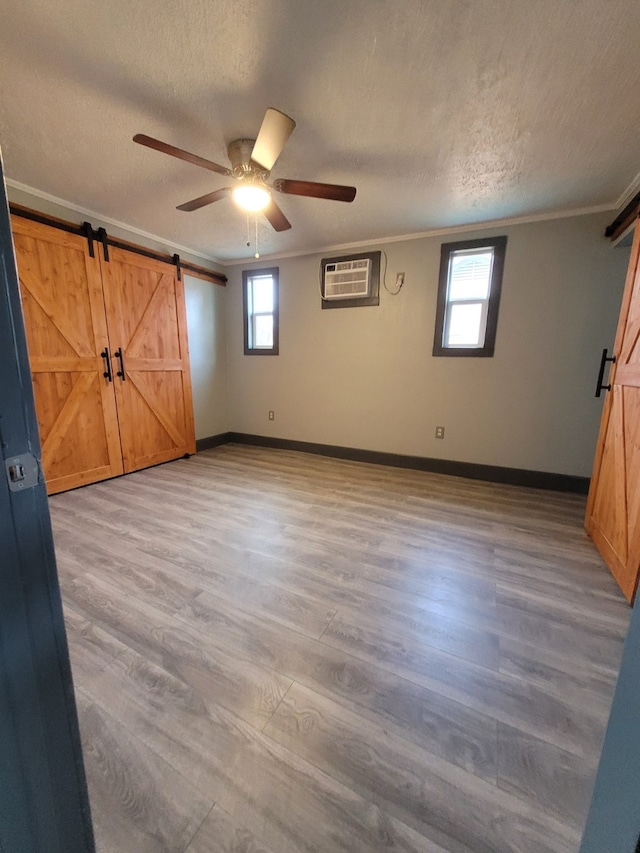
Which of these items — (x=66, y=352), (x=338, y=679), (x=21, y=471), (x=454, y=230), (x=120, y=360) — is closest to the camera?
(x=21, y=471)

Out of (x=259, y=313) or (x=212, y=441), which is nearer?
(x=259, y=313)

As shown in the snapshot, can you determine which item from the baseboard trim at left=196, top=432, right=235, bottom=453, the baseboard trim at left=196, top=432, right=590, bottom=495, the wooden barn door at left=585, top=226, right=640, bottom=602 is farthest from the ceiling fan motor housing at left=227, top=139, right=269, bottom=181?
the baseboard trim at left=196, top=432, right=235, bottom=453

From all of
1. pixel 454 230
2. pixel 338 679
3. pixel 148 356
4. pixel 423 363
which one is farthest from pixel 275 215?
pixel 338 679

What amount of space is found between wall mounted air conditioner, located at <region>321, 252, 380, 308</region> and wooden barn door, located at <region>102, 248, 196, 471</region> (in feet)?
6.11

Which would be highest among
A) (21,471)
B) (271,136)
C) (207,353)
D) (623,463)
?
(271,136)

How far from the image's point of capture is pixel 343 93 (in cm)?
168

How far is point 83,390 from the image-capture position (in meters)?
3.21

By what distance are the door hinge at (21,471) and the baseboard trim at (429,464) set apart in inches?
146

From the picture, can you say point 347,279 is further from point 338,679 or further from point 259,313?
point 338,679

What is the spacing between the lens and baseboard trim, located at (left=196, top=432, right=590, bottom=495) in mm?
3250

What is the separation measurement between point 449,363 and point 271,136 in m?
2.64

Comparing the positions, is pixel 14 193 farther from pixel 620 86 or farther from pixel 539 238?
pixel 539 238

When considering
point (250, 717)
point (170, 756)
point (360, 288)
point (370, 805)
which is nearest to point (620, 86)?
point (360, 288)

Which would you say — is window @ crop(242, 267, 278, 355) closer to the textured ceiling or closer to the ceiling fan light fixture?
the textured ceiling
